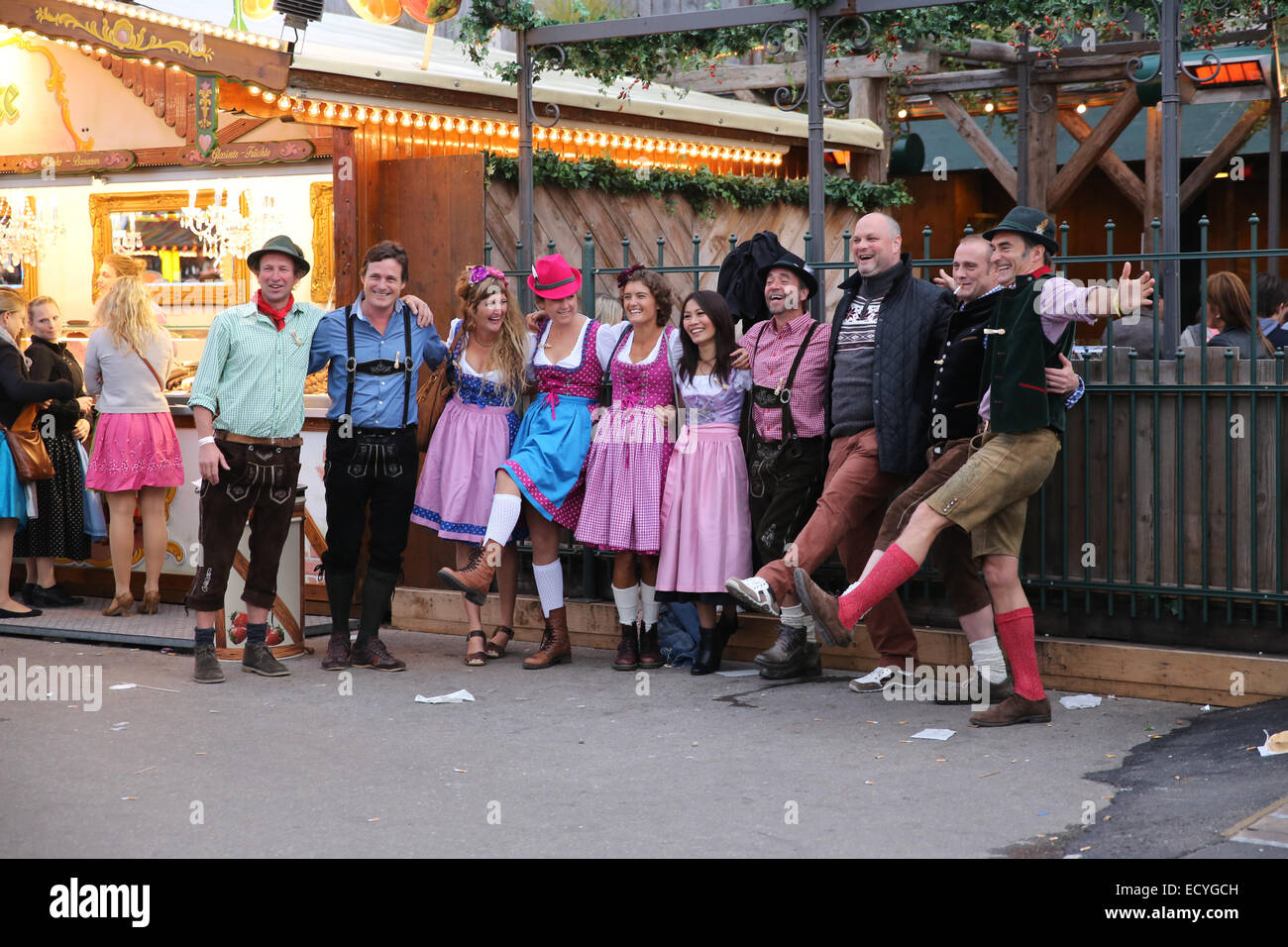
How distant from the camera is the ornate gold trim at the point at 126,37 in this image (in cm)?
834

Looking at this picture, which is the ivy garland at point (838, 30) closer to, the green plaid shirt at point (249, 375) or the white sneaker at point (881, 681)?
the green plaid shirt at point (249, 375)

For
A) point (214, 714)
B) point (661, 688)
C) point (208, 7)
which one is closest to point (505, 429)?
point (661, 688)

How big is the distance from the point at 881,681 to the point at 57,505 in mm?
5335

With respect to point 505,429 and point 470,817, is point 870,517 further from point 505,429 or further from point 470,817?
point 470,817

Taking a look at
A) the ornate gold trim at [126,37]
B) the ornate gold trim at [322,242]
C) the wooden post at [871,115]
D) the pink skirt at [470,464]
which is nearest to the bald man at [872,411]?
the pink skirt at [470,464]

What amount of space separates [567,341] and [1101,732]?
3139 millimetres

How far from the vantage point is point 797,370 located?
6.74 meters

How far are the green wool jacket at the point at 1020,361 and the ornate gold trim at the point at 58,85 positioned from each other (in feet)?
26.2

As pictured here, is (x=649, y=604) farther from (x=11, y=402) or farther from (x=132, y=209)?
(x=132, y=209)

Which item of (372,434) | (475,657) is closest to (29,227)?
(372,434)

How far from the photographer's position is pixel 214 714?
6.31 meters

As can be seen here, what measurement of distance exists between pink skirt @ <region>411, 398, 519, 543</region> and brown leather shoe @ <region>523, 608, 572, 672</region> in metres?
0.55

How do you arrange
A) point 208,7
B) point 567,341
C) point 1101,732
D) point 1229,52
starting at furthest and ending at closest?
1. point 1229,52
2. point 208,7
3. point 567,341
4. point 1101,732

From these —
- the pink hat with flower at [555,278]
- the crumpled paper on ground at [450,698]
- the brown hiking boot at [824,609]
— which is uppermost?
the pink hat with flower at [555,278]
